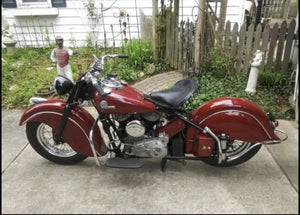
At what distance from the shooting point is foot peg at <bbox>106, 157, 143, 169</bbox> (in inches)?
96.0

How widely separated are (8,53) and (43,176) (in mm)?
4176

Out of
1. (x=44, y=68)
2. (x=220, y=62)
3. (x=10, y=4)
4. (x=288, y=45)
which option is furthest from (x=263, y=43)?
(x=10, y=4)

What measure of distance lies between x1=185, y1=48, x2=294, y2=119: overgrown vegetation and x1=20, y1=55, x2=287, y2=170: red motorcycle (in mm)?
1372

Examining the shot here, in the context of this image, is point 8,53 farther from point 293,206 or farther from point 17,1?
point 293,206

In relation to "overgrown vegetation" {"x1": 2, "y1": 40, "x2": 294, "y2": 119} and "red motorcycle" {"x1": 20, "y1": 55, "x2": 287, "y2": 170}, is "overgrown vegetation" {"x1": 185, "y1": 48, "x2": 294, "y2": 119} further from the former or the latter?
"red motorcycle" {"x1": 20, "y1": 55, "x2": 287, "y2": 170}

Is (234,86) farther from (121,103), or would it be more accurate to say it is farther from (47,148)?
(47,148)

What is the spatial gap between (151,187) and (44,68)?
3.83 metres

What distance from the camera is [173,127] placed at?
7.98ft

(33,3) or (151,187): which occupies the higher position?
(33,3)

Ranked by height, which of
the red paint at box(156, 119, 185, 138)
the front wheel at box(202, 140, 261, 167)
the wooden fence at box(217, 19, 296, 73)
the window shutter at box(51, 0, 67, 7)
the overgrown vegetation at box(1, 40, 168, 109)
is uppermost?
the window shutter at box(51, 0, 67, 7)

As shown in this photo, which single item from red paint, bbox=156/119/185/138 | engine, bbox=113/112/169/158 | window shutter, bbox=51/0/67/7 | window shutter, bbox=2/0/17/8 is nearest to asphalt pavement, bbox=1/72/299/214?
engine, bbox=113/112/169/158

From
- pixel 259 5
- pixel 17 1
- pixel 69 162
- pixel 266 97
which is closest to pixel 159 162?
pixel 69 162

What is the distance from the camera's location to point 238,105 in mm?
2369

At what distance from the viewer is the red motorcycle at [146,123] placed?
232 centimetres
